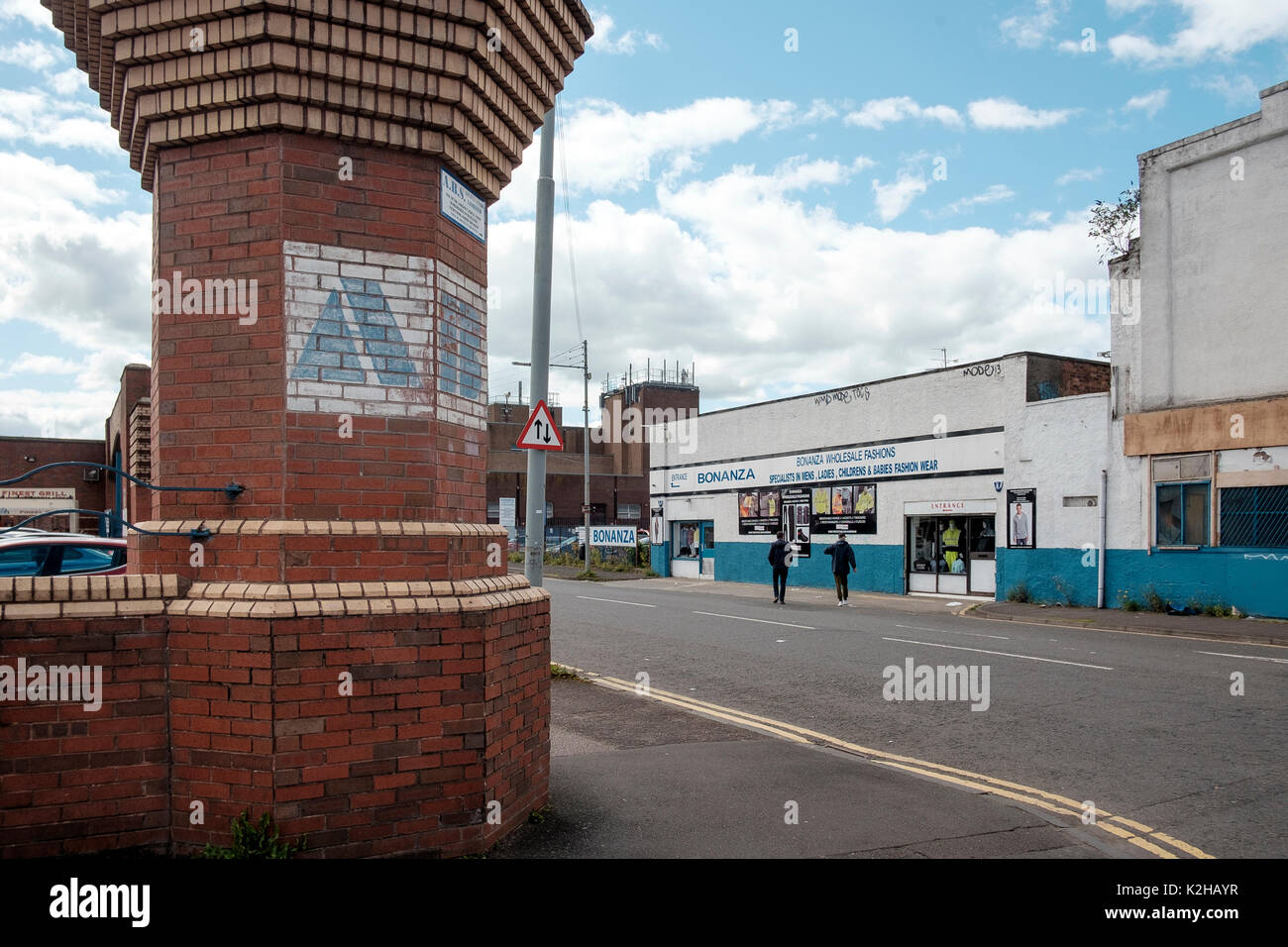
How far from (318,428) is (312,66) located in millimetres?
1672

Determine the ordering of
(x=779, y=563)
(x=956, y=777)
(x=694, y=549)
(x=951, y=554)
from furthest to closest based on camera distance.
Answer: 1. (x=694, y=549)
2. (x=951, y=554)
3. (x=779, y=563)
4. (x=956, y=777)

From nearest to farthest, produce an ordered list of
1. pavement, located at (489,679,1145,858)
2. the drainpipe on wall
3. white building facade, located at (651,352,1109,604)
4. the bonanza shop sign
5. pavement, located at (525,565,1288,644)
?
pavement, located at (489,679,1145,858)
pavement, located at (525,565,1288,644)
the drainpipe on wall
white building facade, located at (651,352,1109,604)
the bonanza shop sign

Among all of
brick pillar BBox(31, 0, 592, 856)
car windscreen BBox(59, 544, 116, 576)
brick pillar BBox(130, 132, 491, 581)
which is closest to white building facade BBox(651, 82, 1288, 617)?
brick pillar BBox(31, 0, 592, 856)

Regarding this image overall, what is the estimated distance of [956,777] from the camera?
6703 millimetres

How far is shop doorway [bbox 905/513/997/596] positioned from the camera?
23594mm

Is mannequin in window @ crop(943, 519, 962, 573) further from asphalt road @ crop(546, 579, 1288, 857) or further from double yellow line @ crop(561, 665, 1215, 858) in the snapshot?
double yellow line @ crop(561, 665, 1215, 858)

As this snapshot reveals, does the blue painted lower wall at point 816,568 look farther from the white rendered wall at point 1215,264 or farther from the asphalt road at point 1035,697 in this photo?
the white rendered wall at point 1215,264

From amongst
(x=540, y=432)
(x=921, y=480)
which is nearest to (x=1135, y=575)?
(x=921, y=480)

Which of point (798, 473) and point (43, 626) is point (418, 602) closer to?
point (43, 626)

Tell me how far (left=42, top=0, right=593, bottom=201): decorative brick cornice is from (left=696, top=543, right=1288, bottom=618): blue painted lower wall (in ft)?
58.9

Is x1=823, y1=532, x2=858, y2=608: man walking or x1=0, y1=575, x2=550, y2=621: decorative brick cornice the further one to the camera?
x1=823, y1=532, x2=858, y2=608: man walking

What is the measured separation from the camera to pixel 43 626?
3967 mm

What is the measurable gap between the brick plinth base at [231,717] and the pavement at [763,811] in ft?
2.47

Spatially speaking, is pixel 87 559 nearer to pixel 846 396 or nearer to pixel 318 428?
pixel 318 428
